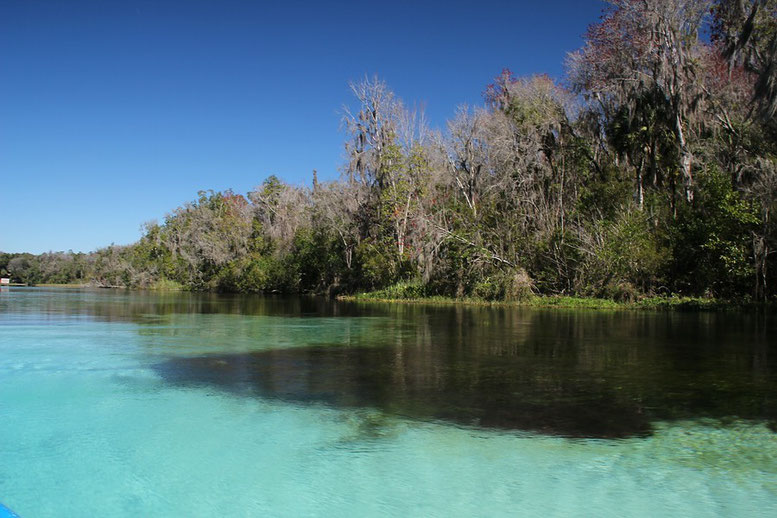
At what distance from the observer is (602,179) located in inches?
981

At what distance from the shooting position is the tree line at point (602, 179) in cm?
1908

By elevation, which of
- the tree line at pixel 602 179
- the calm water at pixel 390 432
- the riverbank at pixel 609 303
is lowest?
the calm water at pixel 390 432

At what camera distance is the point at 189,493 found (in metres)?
3.88

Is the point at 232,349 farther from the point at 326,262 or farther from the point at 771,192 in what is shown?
the point at 326,262

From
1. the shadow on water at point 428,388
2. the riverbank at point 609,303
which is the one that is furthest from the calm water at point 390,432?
the riverbank at point 609,303

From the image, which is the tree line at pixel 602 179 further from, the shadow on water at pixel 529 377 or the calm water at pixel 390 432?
the calm water at pixel 390 432

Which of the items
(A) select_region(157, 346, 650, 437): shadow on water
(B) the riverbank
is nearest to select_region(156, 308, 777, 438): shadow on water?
(A) select_region(157, 346, 650, 437): shadow on water

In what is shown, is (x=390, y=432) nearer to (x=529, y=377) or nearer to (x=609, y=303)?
(x=529, y=377)

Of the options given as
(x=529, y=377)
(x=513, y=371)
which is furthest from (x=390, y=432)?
(x=513, y=371)

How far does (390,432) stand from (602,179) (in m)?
22.5

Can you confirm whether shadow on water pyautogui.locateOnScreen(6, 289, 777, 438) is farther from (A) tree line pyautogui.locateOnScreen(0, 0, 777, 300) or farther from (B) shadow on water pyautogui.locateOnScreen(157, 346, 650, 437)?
(A) tree line pyautogui.locateOnScreen(0, 0, 777, 300)

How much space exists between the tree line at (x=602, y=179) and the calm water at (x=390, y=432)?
10793 millimetres

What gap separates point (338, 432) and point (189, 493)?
1454 mm

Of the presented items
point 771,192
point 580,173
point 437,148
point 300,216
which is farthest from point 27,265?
point 771,192
